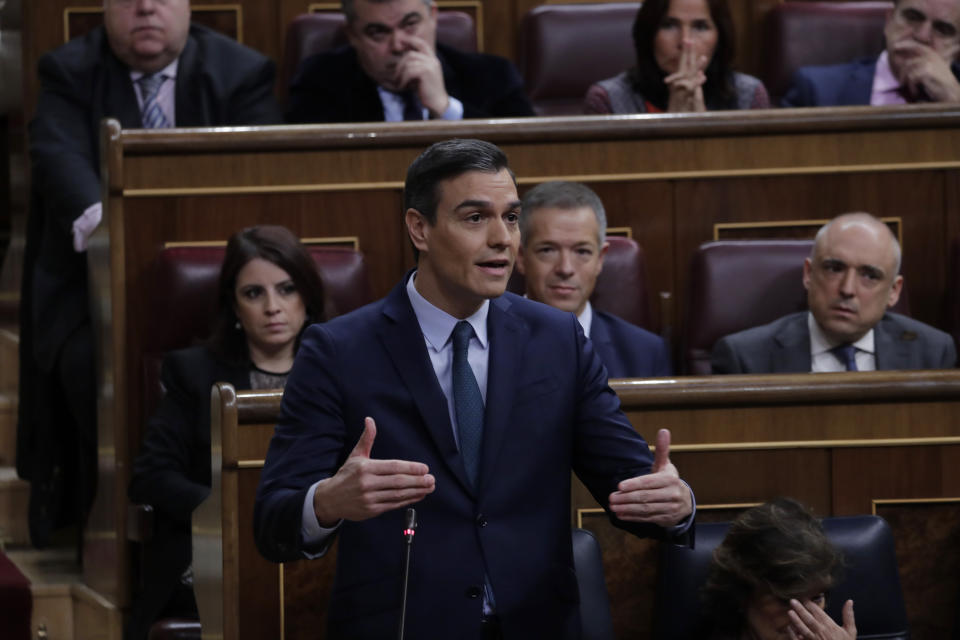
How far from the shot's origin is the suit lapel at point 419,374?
0.89m

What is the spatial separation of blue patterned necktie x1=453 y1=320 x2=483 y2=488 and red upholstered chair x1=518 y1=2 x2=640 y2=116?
1.18m

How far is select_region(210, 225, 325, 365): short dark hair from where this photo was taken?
142 cm

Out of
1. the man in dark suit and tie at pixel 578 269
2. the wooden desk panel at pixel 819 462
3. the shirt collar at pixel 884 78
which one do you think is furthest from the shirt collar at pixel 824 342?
the shirt collar at pixel 884 78

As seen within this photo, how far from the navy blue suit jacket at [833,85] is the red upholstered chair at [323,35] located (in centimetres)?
43

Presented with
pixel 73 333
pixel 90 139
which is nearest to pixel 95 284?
pixel 73 333

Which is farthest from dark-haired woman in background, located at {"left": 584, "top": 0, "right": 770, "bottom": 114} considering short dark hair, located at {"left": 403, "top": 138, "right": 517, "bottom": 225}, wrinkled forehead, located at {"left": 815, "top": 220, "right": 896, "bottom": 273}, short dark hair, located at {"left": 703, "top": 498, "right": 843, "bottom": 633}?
short dark hair, located at {"left": 403, "top": 138, "right": 517, "bottom": 225}

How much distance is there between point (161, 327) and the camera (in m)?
1.47

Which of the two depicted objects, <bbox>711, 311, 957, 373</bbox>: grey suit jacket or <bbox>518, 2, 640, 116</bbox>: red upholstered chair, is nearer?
<bbox>711, 311, 957, 373</bbox>: grey suit jacket

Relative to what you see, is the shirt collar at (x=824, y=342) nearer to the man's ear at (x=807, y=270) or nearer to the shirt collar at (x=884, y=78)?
the man's ear at (x=807, y=270)

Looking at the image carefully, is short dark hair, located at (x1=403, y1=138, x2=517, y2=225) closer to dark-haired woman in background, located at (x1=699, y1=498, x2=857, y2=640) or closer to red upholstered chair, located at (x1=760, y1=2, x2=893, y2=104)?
dark-haired woman in background, located at (x1=699, y1=498, x2=857, y2=640)

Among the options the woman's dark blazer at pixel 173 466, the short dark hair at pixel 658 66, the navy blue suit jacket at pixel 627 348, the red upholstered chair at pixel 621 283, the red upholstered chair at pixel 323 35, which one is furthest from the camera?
the red upholstered chair at pixel 323 35

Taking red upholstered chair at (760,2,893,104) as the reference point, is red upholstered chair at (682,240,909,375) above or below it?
below

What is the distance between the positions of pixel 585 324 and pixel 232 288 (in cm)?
34

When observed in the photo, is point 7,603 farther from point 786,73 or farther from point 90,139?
point 786,73
